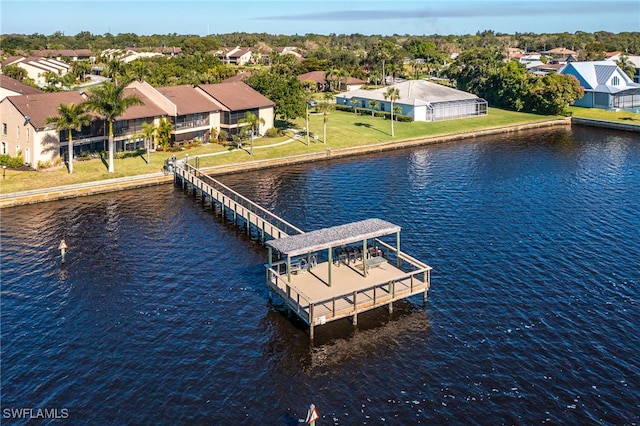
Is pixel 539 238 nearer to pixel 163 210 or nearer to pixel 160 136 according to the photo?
pixel 163 210

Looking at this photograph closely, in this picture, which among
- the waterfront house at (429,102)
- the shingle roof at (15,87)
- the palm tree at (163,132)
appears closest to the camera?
the palm tree at (163,132)

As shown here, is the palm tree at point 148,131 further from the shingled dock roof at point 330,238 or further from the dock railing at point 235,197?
the shingled dock roof at point 330,238

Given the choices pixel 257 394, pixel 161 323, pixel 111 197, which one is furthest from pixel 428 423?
pixel 111 197

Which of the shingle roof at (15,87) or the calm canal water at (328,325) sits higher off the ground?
the shingle roof at (15,87)

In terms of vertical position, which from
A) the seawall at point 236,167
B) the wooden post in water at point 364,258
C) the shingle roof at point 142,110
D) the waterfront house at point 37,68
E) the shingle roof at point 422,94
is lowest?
the wooden post in water at point 364,258

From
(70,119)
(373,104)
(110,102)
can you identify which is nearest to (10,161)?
(70,119)

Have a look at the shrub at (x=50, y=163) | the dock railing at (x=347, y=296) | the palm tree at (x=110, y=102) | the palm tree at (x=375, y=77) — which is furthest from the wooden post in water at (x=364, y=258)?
the palm tree at (x=375, y=77)

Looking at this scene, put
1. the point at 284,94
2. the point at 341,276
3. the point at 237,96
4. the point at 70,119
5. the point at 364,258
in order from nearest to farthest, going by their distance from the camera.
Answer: the point at 364,258, the point at 341,276, the point at 70,119, the point at 237,96, the point at 284,94

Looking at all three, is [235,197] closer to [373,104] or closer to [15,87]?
[15,87]
